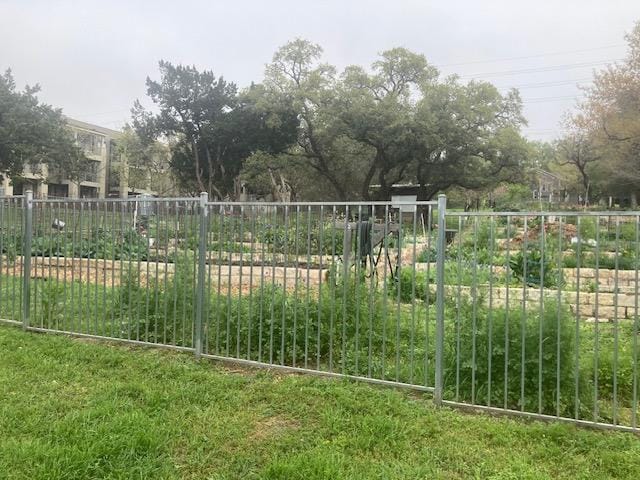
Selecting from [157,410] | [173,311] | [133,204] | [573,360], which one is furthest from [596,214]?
[133,204]

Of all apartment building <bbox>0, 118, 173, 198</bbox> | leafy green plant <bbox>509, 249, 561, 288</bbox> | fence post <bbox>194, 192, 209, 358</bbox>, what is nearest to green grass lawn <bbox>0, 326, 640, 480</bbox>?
fence post <bbox>194, 192, 209, 358</bbox>

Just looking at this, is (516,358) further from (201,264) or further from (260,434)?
(201,264)

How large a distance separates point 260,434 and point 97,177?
57366 mm

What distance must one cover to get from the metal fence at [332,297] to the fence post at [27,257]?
0.02 m

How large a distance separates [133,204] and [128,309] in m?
1.06

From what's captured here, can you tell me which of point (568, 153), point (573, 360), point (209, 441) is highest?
point (568, 153)

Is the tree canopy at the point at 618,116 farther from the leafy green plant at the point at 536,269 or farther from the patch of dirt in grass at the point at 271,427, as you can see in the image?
the patch of dirt in grass at the point at 271,427

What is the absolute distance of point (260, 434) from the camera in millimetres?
3273

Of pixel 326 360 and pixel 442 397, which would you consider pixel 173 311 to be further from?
pixel 442 397

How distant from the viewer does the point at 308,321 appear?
4.41 meters

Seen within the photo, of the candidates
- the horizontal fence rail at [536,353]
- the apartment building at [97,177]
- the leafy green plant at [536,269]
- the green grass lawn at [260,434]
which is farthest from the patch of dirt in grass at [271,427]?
the apartment building at [97,177]

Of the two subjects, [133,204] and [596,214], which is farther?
[133,204]

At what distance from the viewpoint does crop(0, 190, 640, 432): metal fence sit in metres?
3.61

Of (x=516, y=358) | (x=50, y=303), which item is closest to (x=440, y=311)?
(x=516, y=358)
